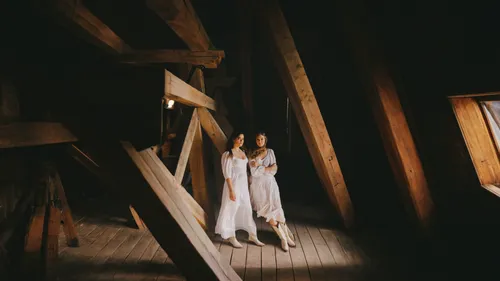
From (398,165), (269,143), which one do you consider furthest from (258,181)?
(269,143)

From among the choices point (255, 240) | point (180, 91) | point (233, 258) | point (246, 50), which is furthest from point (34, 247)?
point (246, 50)

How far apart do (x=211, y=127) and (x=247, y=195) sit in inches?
43.2

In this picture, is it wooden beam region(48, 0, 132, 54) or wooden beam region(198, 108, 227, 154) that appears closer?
wooden beam region(48, 0, 132, 54)

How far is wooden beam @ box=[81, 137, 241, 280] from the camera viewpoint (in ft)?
4.96

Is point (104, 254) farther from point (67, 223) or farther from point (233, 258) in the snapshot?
point (233, 258)

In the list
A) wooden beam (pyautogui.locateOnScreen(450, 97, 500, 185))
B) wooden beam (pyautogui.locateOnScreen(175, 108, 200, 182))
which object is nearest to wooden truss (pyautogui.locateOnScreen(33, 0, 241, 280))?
wooden beam (pyautogui.locateOnScreen(175, 108, 200, 182))

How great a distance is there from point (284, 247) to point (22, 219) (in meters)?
2.72

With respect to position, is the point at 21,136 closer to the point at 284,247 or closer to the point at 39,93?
the point at 39,93

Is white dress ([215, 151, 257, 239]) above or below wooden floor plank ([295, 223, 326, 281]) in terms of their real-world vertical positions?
above

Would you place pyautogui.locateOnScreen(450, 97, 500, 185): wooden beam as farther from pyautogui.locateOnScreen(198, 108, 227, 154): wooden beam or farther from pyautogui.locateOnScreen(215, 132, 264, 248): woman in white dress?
pyautogui.locateOnScreen(198, 108, 227, 154): wooden beam

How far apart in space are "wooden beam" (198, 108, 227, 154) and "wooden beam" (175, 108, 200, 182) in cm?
8

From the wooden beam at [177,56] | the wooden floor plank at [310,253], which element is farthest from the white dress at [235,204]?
the wooden beam at [177,56]

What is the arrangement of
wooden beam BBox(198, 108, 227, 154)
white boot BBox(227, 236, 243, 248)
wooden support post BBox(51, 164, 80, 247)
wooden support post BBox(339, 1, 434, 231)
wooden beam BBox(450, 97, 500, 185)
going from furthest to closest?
wooden beam BBox(198, 108, 227, 154) < white boot BBox(227, 236, 243, 248) < wooden support post BBox(51, 164, 80, 247) < wooden support post BBox(339, 1, 434, 231) < wooden beam BBox(450, 97, 500, 185)

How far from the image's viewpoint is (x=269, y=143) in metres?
7.62
